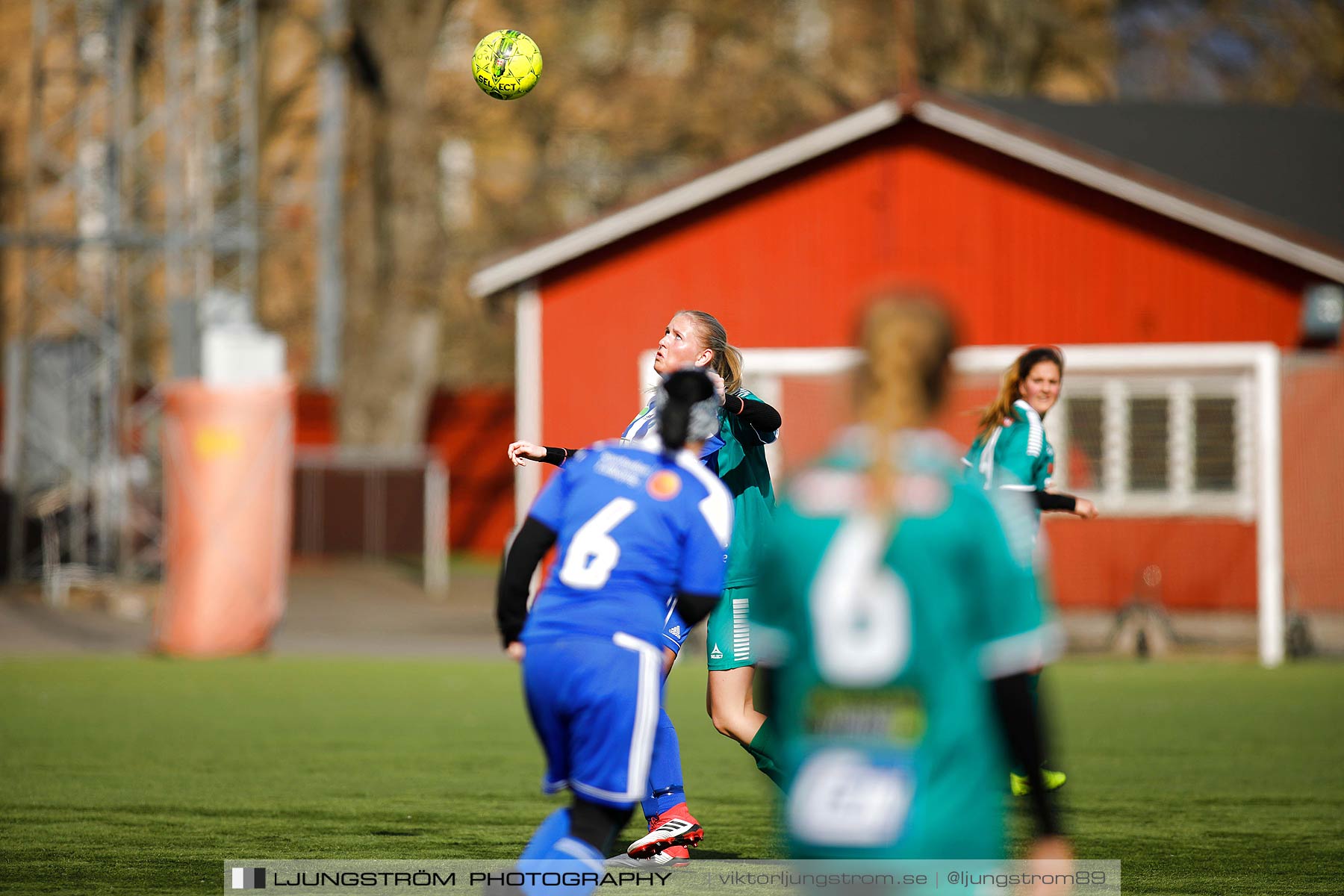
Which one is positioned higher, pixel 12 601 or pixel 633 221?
pixel 633 221

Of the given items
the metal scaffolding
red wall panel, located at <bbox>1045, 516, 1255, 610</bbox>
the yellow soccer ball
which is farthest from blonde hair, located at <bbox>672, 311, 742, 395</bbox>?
the metal scaffolding

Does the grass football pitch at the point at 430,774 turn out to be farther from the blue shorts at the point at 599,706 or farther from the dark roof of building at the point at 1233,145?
the dark roof of building at the point at 1233,145

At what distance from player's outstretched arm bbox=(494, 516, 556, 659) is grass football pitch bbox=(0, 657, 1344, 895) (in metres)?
2.44

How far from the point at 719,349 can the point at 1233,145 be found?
2176 cm

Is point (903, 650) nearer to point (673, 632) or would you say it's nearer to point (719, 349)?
point (719, 349)

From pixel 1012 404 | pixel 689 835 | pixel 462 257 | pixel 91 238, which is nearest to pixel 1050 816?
pixel 689 835

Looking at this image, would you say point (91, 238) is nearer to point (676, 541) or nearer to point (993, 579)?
point (676, 541)

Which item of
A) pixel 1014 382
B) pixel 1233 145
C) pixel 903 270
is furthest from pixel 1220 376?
pixel 1014 382

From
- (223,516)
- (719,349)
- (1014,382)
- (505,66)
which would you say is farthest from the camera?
(223,516)

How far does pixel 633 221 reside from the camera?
2055 centimetres

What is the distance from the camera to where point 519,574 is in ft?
16.4

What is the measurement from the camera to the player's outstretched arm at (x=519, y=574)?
4.93 metres

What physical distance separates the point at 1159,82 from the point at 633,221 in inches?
667

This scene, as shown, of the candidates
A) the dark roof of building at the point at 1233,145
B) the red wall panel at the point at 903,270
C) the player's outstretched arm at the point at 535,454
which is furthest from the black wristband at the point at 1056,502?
the dark roof of building at the point at 1233,145
